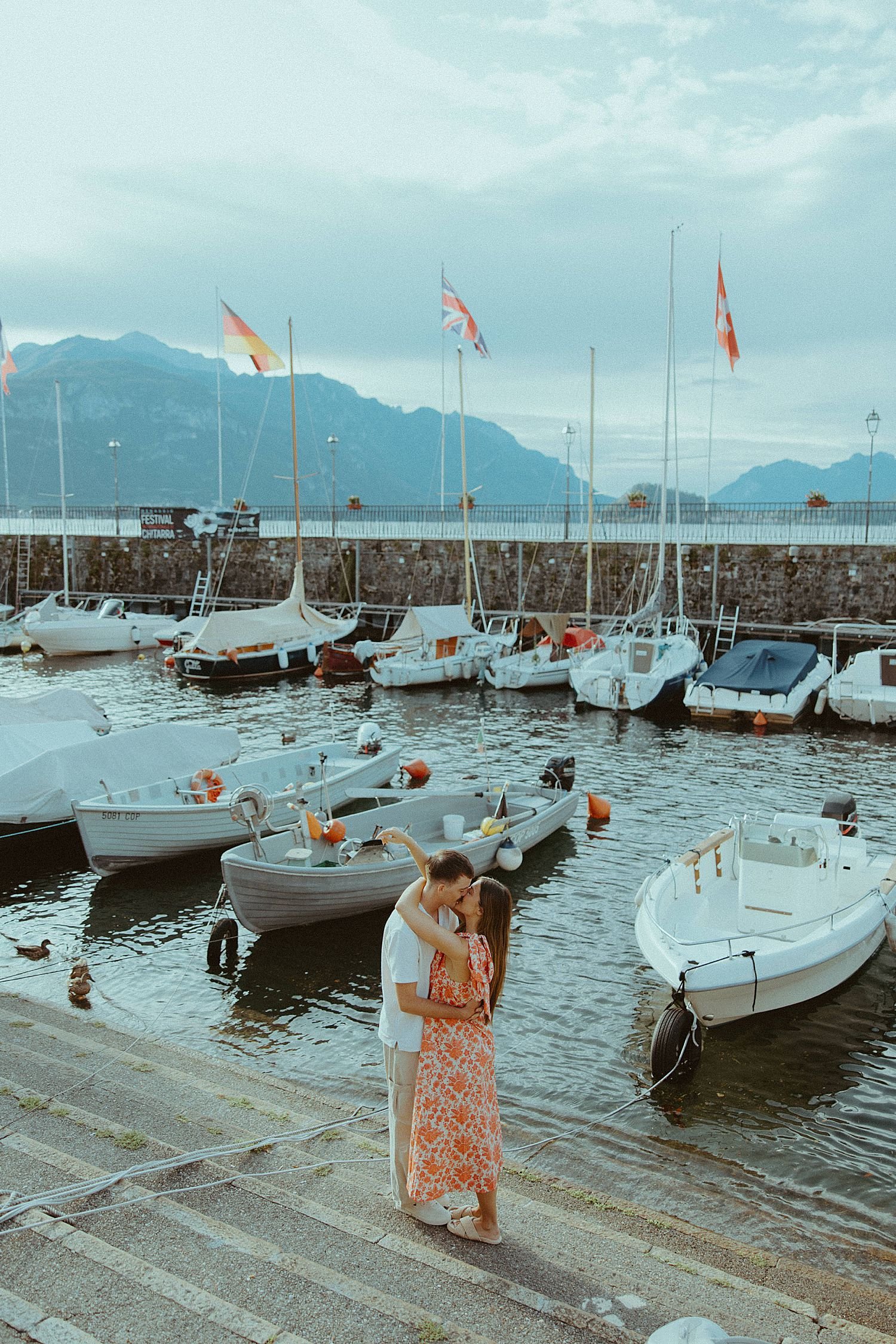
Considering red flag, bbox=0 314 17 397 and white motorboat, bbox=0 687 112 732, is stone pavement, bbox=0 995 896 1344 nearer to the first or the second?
white motorboat, bbox=0 687 112 732

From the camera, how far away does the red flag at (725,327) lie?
34.5m

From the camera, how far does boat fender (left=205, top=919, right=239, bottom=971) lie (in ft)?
41.2

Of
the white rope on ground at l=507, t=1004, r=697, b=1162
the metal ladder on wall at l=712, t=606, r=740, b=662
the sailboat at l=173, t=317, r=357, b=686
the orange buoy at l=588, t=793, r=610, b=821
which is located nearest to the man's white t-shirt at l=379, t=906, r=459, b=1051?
the white rope on ground at l=507, t=1004, r=697, b=1162

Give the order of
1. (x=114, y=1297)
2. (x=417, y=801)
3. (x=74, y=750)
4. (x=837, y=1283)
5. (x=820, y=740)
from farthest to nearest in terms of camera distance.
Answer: (x=820, y=740) < (x=74, y=750) < (x=417, y=801) < (x=837, y=1283) < (x=114, y=1297)

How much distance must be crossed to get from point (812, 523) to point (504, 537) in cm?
1454

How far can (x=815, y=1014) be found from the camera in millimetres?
11117

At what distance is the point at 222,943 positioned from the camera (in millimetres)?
12680

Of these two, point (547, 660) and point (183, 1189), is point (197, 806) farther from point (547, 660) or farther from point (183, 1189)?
point (547, 660)

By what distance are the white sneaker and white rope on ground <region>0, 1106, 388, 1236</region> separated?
1092mm

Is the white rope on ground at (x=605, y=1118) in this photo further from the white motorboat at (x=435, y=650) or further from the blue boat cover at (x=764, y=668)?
the white motorboat at (x=435, y=650)

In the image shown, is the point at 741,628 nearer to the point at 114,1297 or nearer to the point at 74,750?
the point at 74,750

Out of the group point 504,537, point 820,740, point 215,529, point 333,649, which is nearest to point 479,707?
point 333,649

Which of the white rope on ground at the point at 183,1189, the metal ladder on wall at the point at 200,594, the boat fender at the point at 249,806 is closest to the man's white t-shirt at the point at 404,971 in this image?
the white rope on ground at the point at 183,1189

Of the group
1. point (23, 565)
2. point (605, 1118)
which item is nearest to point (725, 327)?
point (605, 1118)
